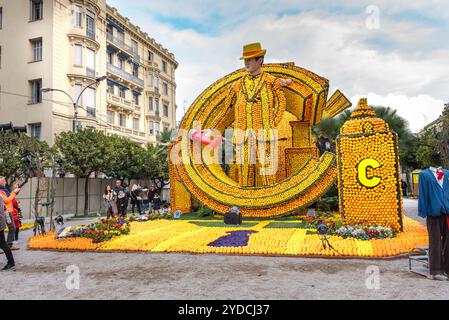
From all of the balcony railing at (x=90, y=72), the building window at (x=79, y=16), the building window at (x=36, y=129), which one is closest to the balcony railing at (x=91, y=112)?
the balcony railing at (x=90, y=72)

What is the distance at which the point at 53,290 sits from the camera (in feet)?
21.9

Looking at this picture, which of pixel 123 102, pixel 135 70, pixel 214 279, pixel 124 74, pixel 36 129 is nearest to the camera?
pixel 214 279

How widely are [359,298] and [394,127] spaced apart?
2177 centimetres

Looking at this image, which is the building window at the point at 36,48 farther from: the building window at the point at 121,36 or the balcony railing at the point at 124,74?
the building window at the point at 121,36

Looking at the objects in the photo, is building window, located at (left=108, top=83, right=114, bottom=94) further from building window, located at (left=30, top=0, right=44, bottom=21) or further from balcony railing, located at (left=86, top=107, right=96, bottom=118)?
building window, located at (left=30, top=0, right=44, bottom=21)

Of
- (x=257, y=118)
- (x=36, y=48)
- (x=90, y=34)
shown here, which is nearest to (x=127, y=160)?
(x=36, y=48)

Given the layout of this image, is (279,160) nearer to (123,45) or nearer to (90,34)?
(90,34)

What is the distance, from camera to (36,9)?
108ft

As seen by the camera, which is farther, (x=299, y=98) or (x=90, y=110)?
(x=90, y=110)

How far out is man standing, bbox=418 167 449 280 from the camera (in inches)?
273

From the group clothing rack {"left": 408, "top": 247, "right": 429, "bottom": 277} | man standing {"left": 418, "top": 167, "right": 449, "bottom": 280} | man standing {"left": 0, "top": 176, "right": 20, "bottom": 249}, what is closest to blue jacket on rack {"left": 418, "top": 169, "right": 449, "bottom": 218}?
man standing {"left": 418, "top": 167, "right": 449, "bottom": 280}

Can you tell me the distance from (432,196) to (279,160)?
34.6 feet

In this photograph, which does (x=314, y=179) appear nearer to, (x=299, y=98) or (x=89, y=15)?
(x=299, y=98)
